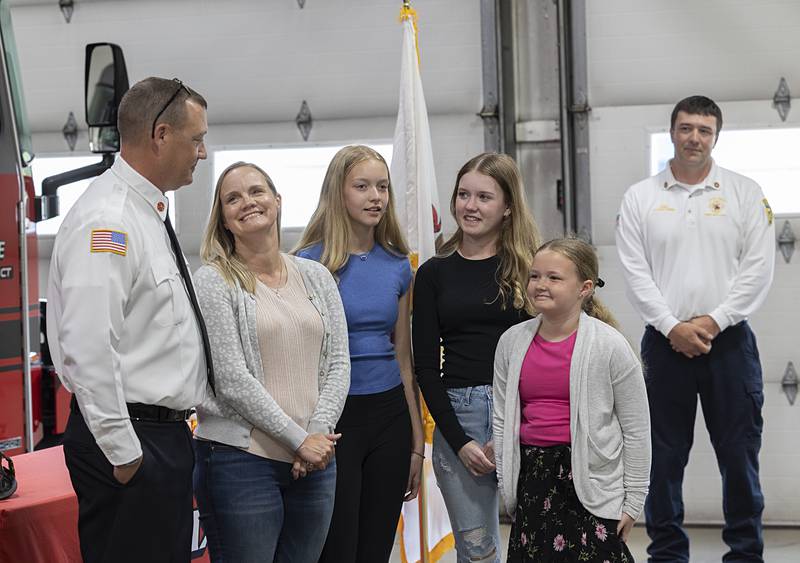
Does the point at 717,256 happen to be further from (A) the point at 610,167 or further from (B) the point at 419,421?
(B) the point at 419,421

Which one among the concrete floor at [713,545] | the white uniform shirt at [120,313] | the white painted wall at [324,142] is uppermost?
the white painted wall at [324,142]

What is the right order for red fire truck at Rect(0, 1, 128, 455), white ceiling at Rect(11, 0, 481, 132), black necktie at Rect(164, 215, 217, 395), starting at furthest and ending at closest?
white ceiling at Rect(11, 0, 481, 132) < red fire truck at Rect(0, 1, 128, 455) < black necktie at Rect(164, 215, 217, 395)

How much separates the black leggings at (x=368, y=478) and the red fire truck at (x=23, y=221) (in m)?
1.77

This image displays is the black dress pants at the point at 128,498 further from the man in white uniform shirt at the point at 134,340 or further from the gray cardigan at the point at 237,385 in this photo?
the gray cardigan at the point at 237,385

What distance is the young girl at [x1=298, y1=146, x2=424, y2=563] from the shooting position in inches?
117

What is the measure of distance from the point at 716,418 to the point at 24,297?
3.04 meters

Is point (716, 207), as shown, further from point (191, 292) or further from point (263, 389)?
point (191, 292)

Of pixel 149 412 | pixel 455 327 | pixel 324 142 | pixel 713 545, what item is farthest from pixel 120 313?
pixel 713 545

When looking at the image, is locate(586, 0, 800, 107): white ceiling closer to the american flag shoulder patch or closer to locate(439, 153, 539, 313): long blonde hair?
locate(439, 153, 539, 313): long blonde hair

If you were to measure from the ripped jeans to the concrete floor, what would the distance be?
6.40ft

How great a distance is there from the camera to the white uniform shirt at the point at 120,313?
2.19 metres

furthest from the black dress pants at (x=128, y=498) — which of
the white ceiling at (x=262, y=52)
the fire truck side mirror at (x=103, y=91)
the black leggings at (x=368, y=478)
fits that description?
the white ceiling at (x=262, y=52)

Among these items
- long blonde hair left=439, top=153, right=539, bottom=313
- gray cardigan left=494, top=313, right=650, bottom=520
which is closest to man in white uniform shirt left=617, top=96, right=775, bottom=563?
long blonde hair left=439, top=153, right=539, bottom=313

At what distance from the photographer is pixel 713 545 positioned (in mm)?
5195
